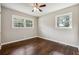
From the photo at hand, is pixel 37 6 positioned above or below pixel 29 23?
above

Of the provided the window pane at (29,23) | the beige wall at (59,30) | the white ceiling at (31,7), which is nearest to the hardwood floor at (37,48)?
the beige wall at (59,30)

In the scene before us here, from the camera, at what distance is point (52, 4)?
4.54 feet

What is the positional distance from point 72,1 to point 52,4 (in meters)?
0.33

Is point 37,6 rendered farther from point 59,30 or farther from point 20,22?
point 59,30

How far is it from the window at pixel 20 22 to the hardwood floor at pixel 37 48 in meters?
0.27

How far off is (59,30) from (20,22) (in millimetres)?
683

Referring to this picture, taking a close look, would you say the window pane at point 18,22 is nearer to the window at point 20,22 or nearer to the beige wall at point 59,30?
the window at point 20,22

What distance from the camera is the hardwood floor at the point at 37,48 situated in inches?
54.3

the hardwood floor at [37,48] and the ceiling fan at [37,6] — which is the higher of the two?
the ceiling fan at [37,6]

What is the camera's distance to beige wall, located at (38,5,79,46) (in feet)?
4.38

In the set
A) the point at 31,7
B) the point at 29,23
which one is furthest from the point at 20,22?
the point at 31,7

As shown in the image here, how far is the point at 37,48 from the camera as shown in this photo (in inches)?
55.9
